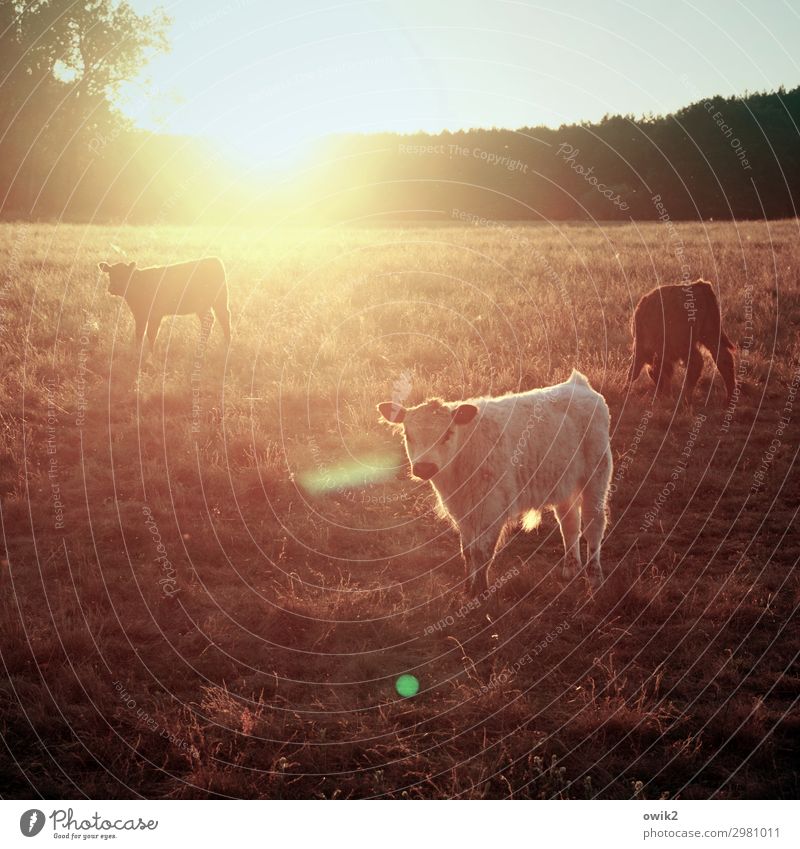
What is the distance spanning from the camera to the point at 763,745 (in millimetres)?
5078

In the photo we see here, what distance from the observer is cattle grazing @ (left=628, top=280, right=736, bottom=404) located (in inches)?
520

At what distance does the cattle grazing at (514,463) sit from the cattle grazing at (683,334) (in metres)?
5.88

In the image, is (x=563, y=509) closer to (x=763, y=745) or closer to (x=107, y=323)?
(x=763, y=745)

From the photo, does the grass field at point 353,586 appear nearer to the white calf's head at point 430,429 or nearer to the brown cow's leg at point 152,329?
the brown cow's leg at point 152,329

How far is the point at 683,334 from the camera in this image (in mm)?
13383

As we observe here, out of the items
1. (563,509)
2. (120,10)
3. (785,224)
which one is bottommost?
(563,509)

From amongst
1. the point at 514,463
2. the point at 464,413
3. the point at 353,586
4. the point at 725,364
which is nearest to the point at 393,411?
the point at 464,413

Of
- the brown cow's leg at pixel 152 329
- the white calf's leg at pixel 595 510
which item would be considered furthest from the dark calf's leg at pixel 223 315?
the white calf's leg at pixel 595 510

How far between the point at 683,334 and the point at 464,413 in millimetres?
8062

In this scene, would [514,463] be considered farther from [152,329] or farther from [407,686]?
[152,329]

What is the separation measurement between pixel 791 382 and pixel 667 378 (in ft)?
7.92

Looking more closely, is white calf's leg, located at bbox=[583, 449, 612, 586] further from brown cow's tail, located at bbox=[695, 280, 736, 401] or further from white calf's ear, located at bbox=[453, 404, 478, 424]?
brown cow's tail, located at bbox=[695, 280, 736, 401]
